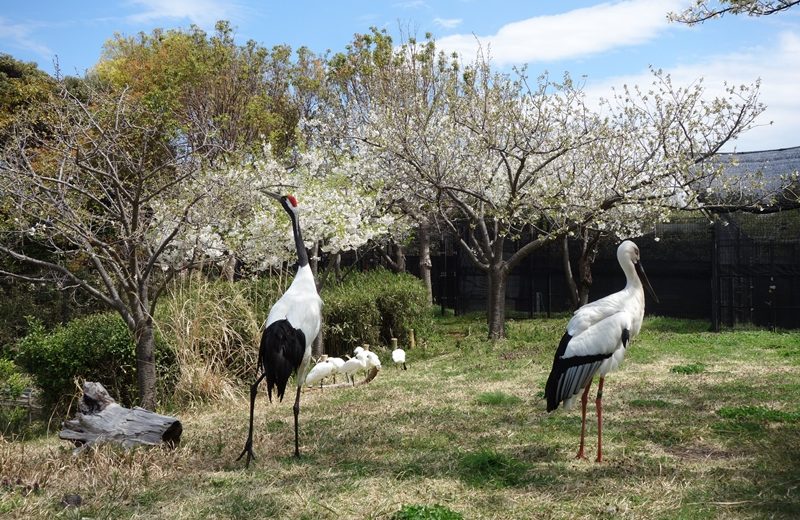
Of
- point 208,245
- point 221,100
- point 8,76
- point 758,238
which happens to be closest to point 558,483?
point 208,245

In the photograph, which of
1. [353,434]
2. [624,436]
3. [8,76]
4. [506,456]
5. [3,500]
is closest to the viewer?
[3,500]

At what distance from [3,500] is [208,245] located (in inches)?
243

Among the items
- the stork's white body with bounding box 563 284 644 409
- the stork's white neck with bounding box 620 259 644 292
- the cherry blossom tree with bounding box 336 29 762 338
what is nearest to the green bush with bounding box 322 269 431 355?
the cherry blossom tree with bounding box 336 29 762 338

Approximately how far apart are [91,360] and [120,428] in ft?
14.1

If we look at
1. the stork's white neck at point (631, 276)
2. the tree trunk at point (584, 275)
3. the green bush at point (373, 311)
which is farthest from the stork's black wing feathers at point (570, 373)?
the tree trunk at point (584, 275)

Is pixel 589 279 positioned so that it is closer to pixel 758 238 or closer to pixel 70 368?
pixel 758 238

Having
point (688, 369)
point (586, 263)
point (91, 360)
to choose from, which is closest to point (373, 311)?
point (91, 360)

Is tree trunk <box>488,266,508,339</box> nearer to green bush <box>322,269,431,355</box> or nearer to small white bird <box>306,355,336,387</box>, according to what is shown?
green bush <box>322,269,431,355</box>

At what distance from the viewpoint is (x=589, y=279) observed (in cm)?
1706

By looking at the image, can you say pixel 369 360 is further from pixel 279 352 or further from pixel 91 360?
pixel 279 352

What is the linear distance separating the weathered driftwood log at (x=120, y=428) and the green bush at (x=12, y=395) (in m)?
4.11

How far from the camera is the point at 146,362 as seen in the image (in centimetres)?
885

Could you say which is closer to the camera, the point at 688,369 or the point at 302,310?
the point at 302,310

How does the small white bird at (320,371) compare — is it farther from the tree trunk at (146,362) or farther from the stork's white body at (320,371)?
the tree trunk at (146,362)
